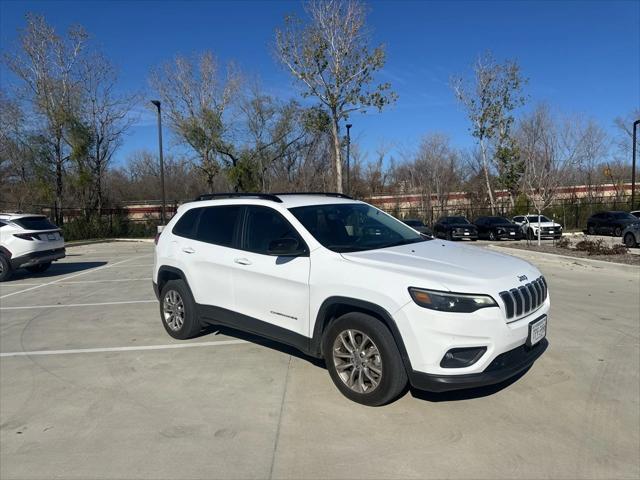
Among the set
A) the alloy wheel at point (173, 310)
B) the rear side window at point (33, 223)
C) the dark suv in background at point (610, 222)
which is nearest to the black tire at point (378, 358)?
the alloy wheel at point (173, 310)

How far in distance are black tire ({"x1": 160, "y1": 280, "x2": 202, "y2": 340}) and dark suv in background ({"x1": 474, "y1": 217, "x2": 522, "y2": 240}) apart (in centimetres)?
2445

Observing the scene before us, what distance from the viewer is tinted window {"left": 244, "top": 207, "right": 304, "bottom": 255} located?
486 cm

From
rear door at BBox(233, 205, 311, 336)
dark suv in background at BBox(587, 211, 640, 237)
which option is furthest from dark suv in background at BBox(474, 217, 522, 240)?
rear door at BBox(233, 205, 311, 336)

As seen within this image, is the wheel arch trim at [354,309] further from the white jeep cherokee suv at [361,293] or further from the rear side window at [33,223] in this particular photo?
the rear side window at [33,223]

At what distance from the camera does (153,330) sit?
22.2 ft

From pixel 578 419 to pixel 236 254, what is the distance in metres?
3.48

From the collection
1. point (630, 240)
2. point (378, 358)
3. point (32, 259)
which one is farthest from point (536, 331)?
point (630, 240)

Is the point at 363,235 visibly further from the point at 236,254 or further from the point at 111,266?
the point at 111,266

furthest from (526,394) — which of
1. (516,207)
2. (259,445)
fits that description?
(516,207)

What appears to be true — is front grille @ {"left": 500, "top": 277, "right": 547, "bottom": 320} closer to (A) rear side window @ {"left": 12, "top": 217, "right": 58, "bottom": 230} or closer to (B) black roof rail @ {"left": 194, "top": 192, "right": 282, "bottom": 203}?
(B) black roof rail @ {"left": 194, "top": 192, "right": 282, "bottom": 203}

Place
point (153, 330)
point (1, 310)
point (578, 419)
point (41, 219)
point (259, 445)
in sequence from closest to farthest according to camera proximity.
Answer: point (259, 445) → point (578, 419) → point (153, 330) → point (1, 310) → point (41, 219)

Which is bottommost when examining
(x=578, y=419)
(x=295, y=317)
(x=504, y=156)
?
(x=578, y=419)

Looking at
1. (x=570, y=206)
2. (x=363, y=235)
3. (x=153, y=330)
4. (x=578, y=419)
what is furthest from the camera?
(x=570, y=206)

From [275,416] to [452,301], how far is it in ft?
5.70
